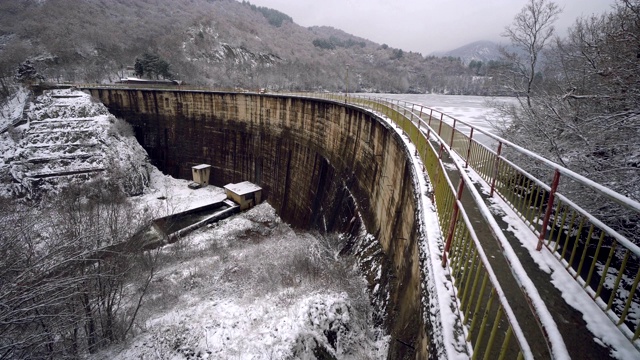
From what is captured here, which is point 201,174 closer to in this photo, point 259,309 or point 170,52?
point 259,309

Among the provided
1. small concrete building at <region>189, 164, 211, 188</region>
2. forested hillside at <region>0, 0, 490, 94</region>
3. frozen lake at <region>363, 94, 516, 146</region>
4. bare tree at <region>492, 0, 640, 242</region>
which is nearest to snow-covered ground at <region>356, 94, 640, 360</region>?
bare tree at <region>492, 0, 640, 242</region>

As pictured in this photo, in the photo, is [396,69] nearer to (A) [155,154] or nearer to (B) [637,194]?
(A) [155,154]

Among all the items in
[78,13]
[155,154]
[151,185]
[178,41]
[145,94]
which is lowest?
[151,185]

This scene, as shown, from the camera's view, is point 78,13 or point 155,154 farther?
point 78,13

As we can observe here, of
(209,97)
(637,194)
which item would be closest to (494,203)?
(637,194)

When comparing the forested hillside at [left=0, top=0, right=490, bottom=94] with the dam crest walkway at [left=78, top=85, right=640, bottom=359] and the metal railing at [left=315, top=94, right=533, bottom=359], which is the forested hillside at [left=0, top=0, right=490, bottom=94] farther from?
the dam crest walkway at [left=78, top=85, right=640, bottom=359]

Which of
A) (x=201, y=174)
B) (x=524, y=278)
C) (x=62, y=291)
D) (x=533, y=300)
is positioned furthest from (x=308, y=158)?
(x=533, y=300)
